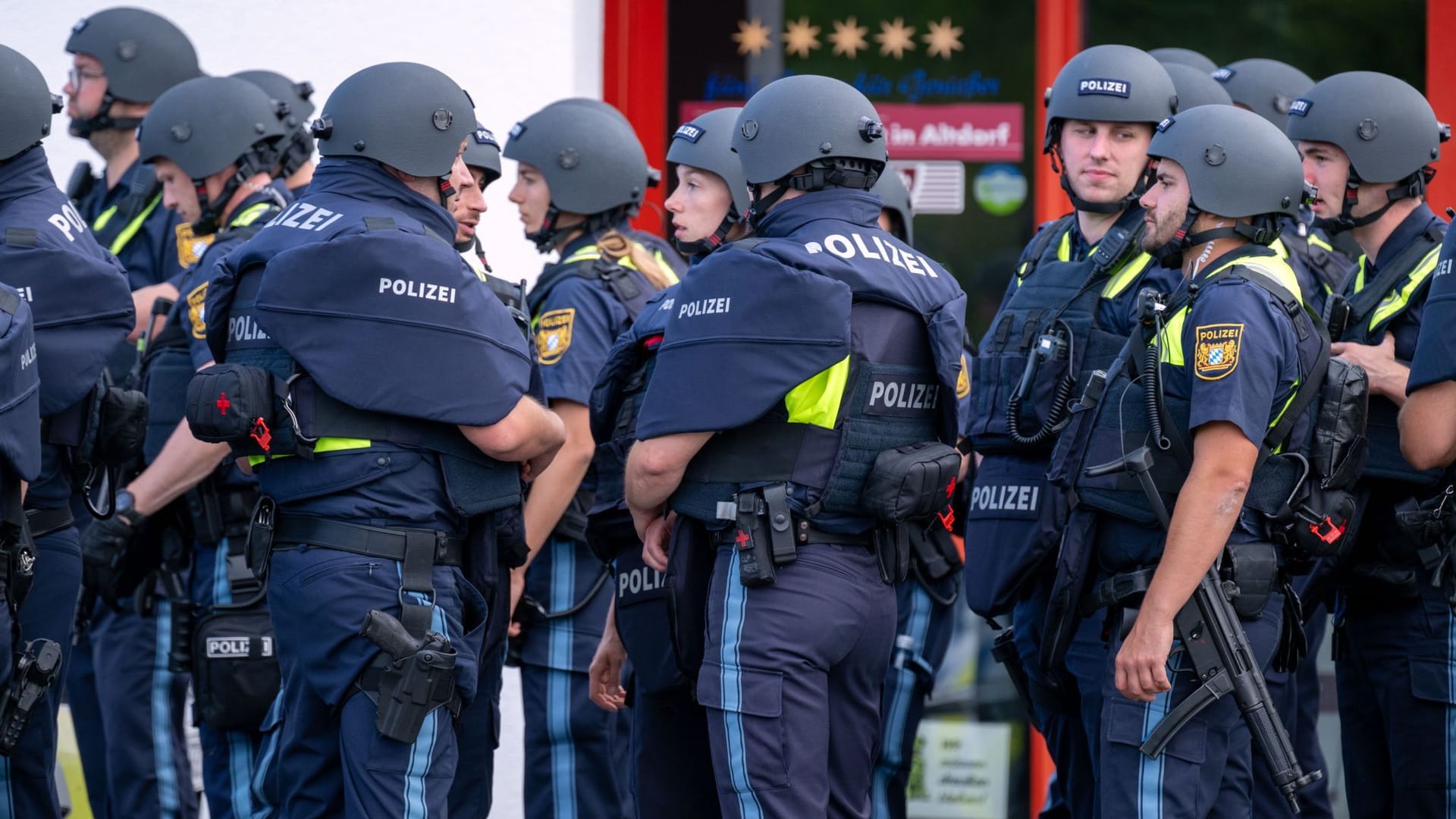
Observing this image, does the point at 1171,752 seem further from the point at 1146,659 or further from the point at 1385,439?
the point at 1385,439

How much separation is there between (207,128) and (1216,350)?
3108mm

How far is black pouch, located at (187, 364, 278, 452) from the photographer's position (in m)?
3.88

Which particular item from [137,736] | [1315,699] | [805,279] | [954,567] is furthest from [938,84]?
[137,736]

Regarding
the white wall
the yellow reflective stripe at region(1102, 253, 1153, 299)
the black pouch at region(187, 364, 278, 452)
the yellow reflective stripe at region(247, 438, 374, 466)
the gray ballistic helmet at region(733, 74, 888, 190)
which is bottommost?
the yellow reflective stripe at region(247, 438, 374, 466)

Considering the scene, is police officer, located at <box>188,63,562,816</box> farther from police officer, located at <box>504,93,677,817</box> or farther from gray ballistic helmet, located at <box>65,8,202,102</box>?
gray ballistic helmet, located at <box>65,8,202,102</box>

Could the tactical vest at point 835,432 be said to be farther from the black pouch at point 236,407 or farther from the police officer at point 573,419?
the police officer at point 573,419

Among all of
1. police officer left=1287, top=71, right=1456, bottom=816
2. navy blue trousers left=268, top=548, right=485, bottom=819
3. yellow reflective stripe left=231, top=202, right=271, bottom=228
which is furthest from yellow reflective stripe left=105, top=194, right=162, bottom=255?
police officer left=1287, top=71, right=1456, bottom=816

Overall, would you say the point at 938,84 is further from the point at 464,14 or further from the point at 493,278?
the point at 493,278

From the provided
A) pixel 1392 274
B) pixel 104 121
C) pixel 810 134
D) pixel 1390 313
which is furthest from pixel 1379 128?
pixel 104 121

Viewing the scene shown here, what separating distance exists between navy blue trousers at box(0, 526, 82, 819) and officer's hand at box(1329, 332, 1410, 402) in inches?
128

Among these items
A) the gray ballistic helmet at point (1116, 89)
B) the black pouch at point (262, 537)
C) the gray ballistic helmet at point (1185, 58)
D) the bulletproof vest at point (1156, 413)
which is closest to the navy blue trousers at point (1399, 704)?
the bulletproof vest at point (1156, 413)

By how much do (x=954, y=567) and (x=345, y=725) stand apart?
2.17 metres

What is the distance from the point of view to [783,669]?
3850mm

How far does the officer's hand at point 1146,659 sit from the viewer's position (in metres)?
3.94
